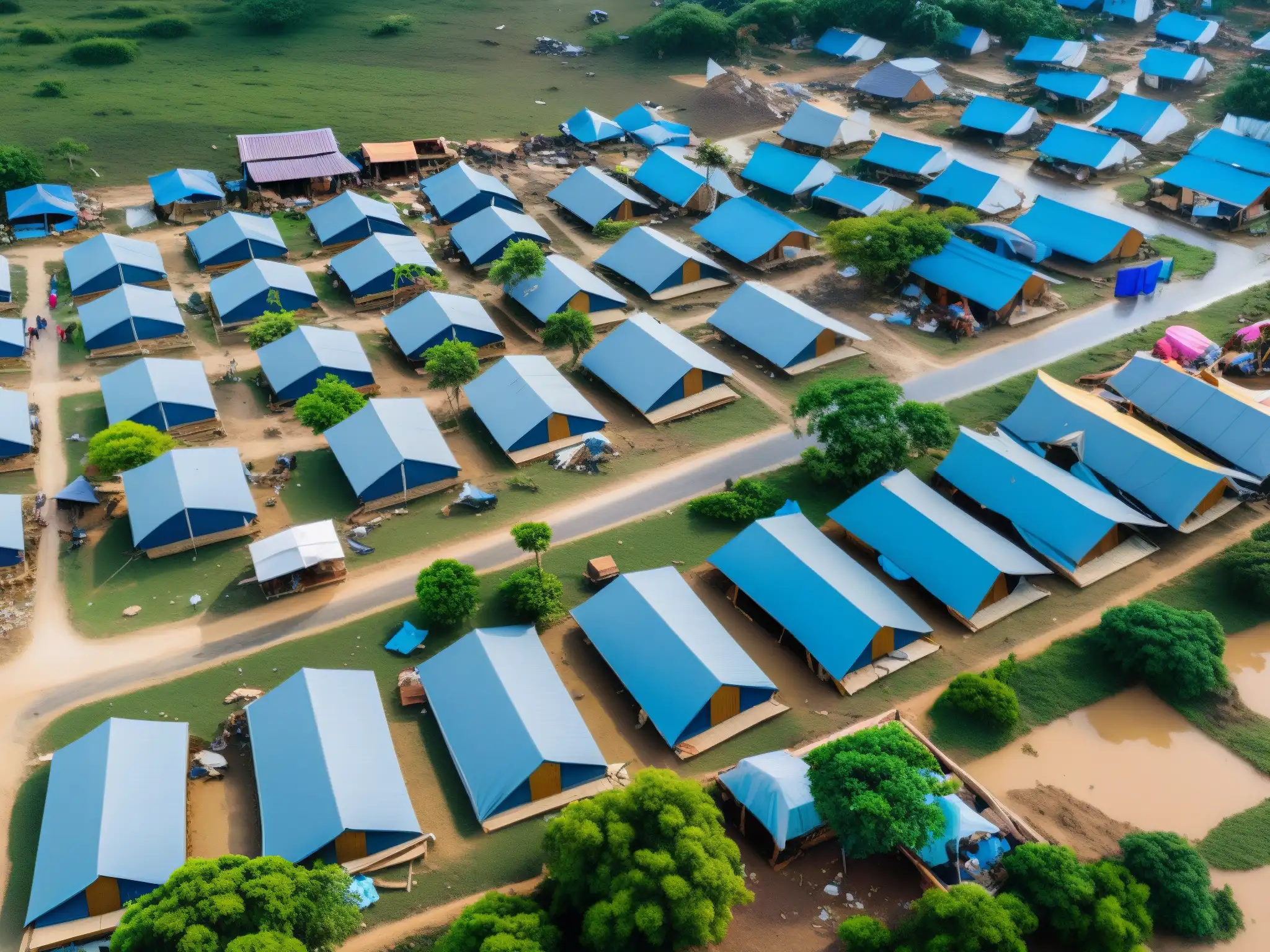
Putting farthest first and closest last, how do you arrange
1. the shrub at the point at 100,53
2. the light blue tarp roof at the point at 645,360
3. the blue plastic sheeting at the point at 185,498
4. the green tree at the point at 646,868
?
the shrub at the point at 100,53 → the light blue tarp roof at the point at 645,360 → the blue plastic sheeting at the point at 185,498 → the green tree at the point at 646,868

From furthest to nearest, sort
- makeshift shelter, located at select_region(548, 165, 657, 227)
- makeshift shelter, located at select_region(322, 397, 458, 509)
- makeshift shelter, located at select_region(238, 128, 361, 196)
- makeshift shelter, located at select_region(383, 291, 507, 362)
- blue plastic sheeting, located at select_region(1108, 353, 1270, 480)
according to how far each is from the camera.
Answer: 1. makeshift shelter, located at select_region(238, 128, 361, 196)
2. makeshift shelter, located at select_region(548, 165, 657, 227)
3. makeshift shelter, located at select_region(383, 291, 507, 362)
4. blue plastic sheeting, located at select_region(1108, 353, 1270, 480)
5. makeshift shelter, located at select_region(322, 397, 458, 509)

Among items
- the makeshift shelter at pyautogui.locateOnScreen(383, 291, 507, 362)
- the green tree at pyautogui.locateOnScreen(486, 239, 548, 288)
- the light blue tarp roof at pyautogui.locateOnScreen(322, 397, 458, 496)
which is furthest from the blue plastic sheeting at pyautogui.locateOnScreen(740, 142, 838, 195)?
the light blue tarp roof at pyautogui.locateOnScreen(322, 397, 458, 496)

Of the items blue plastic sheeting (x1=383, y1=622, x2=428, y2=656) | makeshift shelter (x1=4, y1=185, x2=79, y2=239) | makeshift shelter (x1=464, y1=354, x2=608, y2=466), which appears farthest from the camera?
makeshift shelter (x1=4, y1=185, x2=79, y2=239)

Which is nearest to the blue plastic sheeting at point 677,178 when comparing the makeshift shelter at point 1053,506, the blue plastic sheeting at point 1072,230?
the blue plastic sheeting at point 1072,230

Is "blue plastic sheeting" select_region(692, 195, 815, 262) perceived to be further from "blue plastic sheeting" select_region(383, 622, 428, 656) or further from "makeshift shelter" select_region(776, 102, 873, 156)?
"blue plastic sheeting" select_region(383, 622, 428, 656)

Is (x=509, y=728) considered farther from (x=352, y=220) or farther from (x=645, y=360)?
(x=352, y=220)

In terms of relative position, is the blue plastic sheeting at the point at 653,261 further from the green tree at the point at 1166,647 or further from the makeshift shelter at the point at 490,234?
the green tree at the point at 1166,647

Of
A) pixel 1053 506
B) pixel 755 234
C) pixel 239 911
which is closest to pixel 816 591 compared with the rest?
pixel 1053 506
